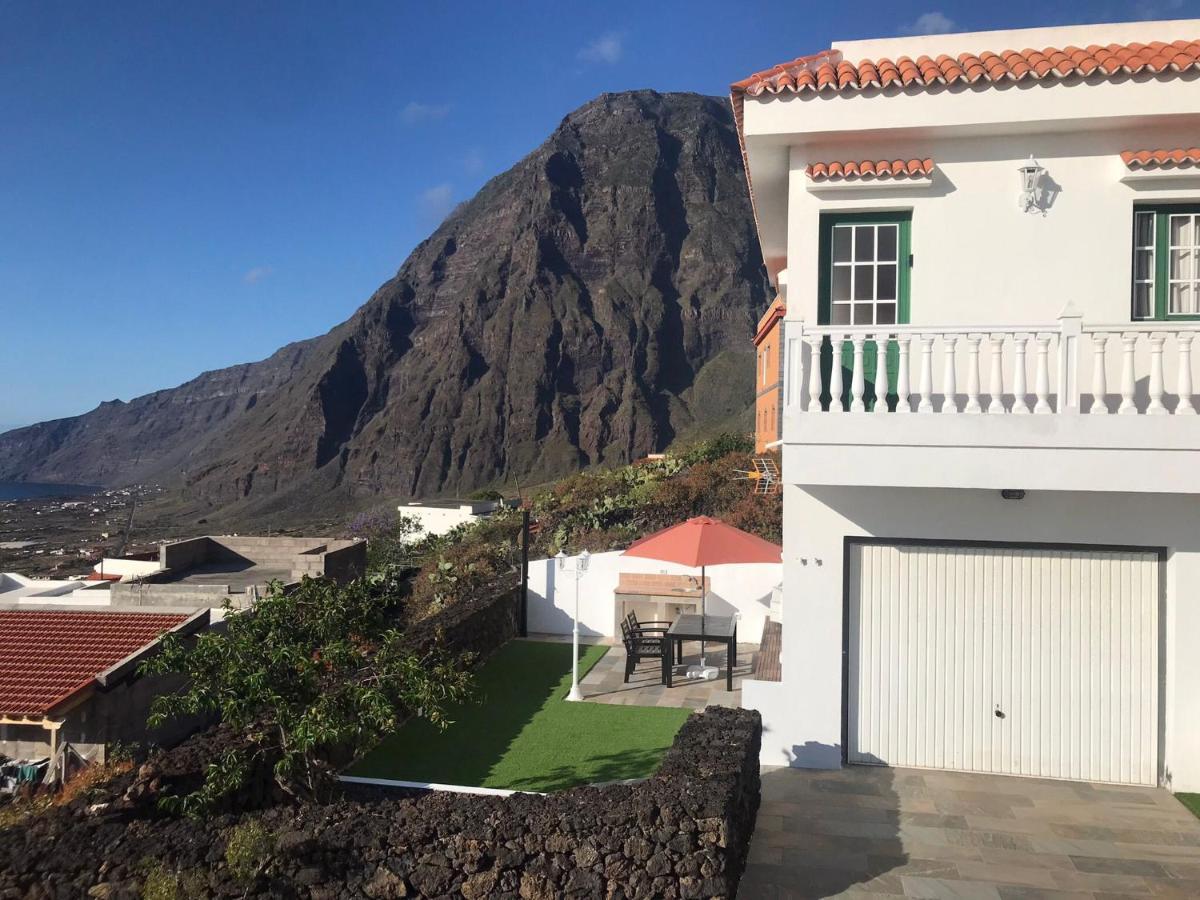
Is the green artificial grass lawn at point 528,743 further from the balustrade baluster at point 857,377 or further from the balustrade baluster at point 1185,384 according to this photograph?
the balustrade baluster at point 1185,384

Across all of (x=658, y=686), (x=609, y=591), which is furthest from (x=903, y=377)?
(x=609, y=591)

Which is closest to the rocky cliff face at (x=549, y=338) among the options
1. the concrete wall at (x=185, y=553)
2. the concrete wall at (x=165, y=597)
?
the concrete wall at (x=185, y=553)

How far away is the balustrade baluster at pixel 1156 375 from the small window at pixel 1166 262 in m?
1.21

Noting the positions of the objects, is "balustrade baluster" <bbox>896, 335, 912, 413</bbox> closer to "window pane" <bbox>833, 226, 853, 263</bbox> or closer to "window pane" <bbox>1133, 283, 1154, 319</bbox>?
"window pane" <bbox>833, 226, 853, 263</bbox>

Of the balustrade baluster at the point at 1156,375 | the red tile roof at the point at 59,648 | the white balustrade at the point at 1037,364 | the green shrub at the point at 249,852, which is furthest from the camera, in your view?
the red tile roof at the point at 59,648

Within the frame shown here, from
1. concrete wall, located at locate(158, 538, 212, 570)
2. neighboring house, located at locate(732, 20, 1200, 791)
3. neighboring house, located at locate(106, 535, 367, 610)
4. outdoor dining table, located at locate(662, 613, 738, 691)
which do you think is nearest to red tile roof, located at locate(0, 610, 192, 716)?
neighboring house, located at locate(106, 535, 367, 610)

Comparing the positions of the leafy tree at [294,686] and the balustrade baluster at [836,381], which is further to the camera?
the balustrade baluster at [836,381]

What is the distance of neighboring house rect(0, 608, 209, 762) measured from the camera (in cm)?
998

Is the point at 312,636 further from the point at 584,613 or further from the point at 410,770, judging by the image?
the point at 584,613

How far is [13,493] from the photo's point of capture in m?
166

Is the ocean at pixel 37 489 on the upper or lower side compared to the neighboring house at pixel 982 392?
lower

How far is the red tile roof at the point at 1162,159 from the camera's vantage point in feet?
22.2

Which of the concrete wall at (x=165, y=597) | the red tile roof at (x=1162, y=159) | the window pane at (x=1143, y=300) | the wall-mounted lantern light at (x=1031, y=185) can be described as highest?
the red tile roof at (x=1162, y=159)

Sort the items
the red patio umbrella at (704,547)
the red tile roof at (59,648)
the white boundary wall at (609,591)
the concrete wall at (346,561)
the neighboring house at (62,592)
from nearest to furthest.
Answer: the red tile roof at (59,648), the red patio umbrella at (704,547), the white boundary wall at (609,591), the neighboring house at (62,592), the concrete wall at (346,561)
